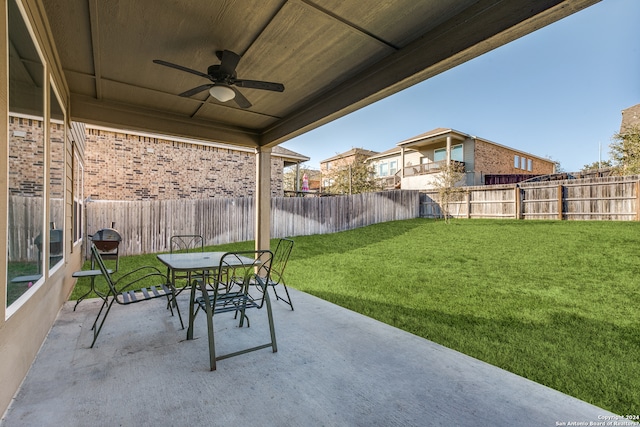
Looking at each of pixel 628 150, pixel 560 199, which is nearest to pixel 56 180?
pixel 628 150

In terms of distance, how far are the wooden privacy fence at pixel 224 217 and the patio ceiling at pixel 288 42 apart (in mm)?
4980

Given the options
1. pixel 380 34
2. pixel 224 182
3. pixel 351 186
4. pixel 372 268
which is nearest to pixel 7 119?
pixel 380 34

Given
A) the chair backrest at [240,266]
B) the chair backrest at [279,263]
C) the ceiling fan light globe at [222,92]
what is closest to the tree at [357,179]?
the chair backrest at [279,263]

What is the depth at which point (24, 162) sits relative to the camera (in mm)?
2219

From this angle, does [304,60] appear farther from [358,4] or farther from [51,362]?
[51,362]

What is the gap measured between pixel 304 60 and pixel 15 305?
293cm

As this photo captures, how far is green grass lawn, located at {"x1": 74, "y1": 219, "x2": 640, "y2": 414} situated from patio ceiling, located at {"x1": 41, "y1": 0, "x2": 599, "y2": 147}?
2.59 m

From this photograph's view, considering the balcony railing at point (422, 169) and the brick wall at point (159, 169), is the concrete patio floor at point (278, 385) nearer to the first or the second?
the brick wall at point (159, 169)

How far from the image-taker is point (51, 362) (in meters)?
2.40

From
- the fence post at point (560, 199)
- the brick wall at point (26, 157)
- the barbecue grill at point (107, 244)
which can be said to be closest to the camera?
the brick wall at point (26, 157)

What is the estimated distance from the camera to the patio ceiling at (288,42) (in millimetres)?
2111

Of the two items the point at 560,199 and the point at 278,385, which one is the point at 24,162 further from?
the point at 560,199

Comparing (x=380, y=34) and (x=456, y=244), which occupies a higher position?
(x=380, y=34)

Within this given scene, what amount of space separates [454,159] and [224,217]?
14.2 metres
